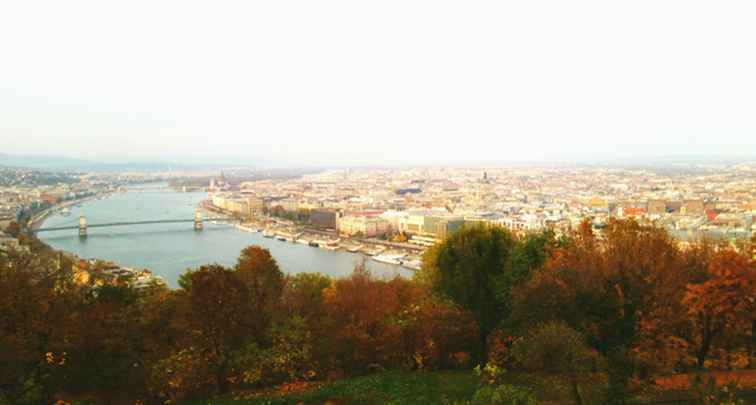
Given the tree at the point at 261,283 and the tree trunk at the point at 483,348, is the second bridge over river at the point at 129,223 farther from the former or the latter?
the tree trunk at the point at 483,348

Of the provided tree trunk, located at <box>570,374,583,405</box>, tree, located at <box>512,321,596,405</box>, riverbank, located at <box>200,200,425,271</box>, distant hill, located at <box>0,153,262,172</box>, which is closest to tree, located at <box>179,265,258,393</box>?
tree, located at <box>512,321,596,405</box>

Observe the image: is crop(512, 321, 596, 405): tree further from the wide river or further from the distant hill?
the distant hill

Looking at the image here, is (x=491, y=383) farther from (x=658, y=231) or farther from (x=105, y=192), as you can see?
(x=105, y=192)

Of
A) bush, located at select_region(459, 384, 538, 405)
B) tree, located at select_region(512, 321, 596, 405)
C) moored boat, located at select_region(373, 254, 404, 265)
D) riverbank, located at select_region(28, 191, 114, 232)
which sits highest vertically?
tree, located at select_region(512, 321, 596, 405)

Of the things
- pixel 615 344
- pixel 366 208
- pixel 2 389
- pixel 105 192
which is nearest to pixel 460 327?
pixel 615 344

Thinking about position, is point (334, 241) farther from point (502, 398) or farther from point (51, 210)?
point (51, 210)

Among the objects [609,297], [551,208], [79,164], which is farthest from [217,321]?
[79,164]
